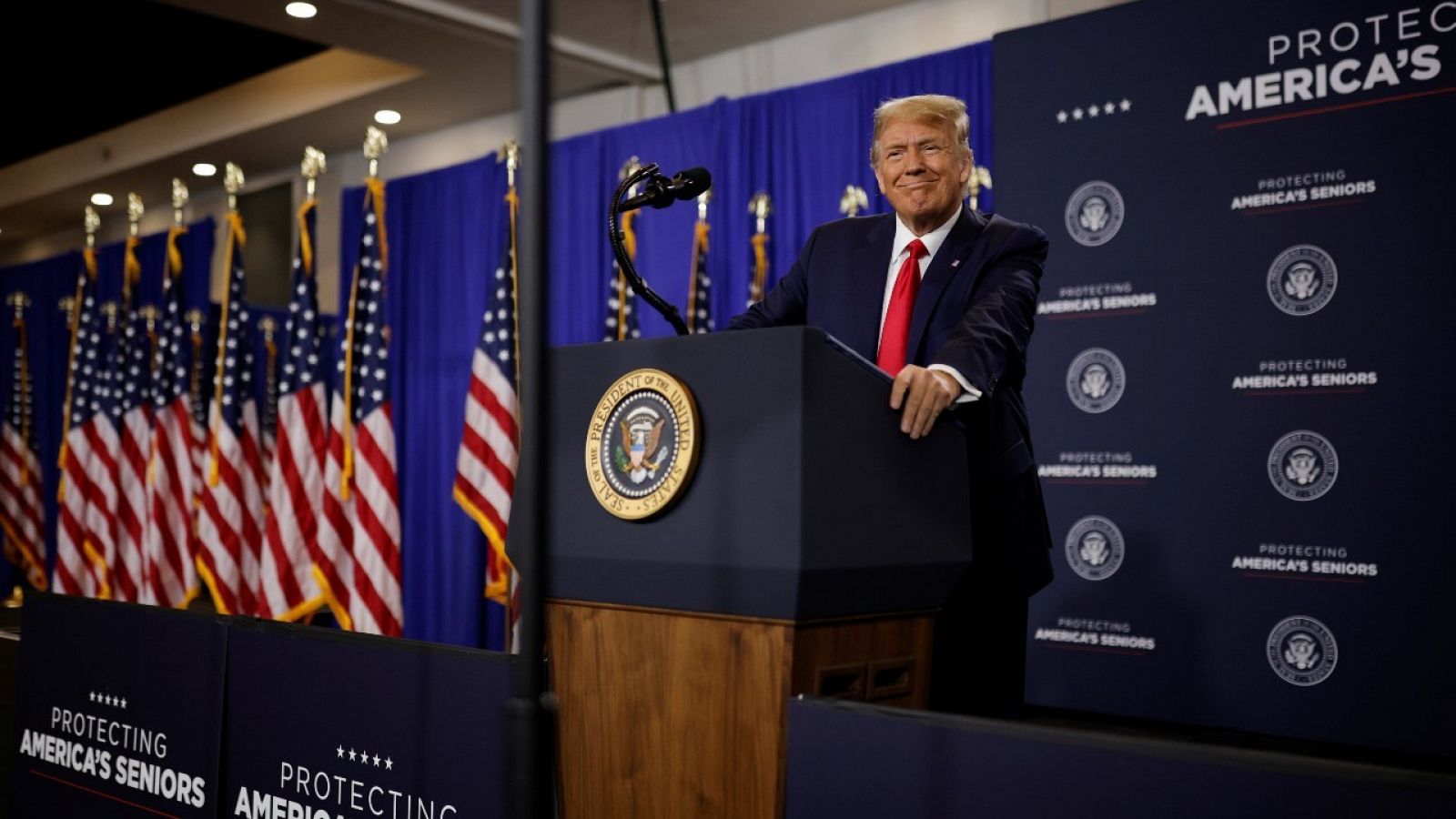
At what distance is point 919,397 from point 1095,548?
9.43 feet

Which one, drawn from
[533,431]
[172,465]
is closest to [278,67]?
[172,465]

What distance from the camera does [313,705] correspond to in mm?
1991

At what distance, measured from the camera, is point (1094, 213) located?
4.27m

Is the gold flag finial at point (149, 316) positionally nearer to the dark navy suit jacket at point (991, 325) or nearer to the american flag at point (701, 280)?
the american flag at point (701, 280)

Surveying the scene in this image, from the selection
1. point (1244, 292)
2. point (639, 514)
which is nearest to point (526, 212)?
point (639, 514)

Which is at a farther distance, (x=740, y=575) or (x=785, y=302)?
(x=785, y=302)

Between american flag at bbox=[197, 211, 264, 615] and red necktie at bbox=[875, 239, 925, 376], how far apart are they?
17.4 ft

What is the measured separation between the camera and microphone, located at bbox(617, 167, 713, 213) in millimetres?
1747

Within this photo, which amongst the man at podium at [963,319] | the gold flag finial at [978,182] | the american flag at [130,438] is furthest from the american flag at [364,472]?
the man at podium at [963,319]

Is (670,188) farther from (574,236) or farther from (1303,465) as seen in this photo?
(574,236)

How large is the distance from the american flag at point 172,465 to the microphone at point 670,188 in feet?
20.3

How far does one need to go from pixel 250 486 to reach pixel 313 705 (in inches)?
208

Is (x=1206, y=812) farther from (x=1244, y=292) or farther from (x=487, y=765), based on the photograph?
(x=1244, y=292)

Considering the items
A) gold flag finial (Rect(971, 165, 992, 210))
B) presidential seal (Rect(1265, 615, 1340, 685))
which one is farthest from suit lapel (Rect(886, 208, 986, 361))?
gold flag finial (Rect(971, 165, 992, 210))
